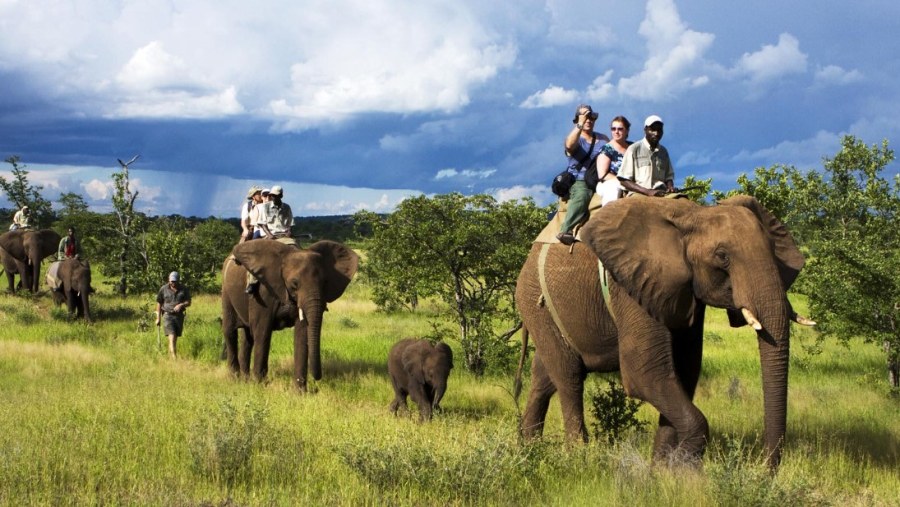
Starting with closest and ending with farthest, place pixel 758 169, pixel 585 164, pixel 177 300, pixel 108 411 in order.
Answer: pixel 585 164 < pixel 108 411 < pixel 177 300 < pixel 758 169

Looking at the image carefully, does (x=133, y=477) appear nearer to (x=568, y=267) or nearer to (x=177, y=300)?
(x=568, y=267)

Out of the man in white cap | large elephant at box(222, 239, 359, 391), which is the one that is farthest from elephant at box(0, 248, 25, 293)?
the man in white cap

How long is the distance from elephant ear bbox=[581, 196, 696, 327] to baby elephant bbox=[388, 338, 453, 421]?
6217 millimetres

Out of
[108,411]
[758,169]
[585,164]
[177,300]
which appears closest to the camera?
[585,164]

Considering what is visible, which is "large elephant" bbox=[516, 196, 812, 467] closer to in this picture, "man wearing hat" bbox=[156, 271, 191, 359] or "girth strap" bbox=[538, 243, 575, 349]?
"girth strap" bbox=[538, 243, 575, 349]

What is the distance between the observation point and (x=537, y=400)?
401 inches

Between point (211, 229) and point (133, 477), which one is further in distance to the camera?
point (211, 229)

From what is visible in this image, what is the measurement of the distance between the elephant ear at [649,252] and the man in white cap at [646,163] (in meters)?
0.64

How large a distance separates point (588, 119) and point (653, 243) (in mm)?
2033

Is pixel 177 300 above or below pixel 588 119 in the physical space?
below

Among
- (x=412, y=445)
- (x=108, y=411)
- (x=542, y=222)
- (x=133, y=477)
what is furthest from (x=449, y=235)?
(x=133, y=477)

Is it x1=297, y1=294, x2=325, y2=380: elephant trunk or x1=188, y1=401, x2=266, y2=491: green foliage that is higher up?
x1=297, y1=294, x2=325, y2=380: elephant trunk

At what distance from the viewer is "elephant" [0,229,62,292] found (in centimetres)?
3020

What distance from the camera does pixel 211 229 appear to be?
183 ft
